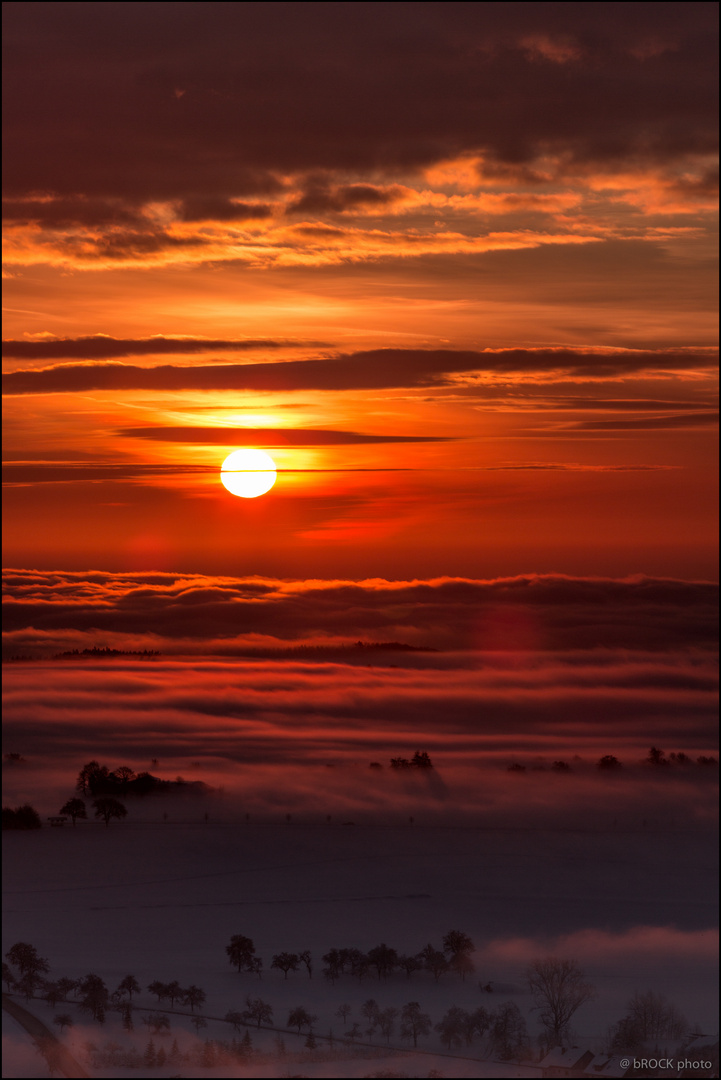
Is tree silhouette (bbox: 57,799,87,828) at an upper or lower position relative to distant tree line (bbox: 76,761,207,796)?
lower

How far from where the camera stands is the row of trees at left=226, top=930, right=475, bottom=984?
1503cm

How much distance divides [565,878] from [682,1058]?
238 inches

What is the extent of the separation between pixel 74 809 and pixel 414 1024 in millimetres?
8757

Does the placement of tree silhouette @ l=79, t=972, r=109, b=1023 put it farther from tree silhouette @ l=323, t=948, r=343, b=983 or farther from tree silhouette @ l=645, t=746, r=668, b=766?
tree silhouette @ l=645, t=746, r=668, b=766

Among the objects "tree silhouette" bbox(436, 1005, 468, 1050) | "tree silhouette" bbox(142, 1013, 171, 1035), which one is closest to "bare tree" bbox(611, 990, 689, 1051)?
"tree silhouette" bbox(436, 1005, 468, 1050)

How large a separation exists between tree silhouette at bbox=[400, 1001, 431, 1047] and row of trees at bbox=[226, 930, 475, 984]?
5.28 feet

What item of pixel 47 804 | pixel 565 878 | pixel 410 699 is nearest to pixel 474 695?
pixel 410 699

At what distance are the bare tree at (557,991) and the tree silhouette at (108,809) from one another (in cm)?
850

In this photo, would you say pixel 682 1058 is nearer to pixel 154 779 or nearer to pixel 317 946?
pixel 317 946

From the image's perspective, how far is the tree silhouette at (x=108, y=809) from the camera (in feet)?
60.5

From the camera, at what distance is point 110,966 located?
583 inches

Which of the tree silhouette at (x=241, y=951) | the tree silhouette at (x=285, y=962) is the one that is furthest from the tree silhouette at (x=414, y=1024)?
the tree silhouette at (x=241, y=951)

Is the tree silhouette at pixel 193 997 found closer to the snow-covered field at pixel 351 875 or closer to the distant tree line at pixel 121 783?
the snow-covered field at pixel 351 875

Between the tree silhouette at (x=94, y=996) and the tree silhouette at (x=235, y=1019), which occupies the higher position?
the tree silhouette at (x=94, y=996)
